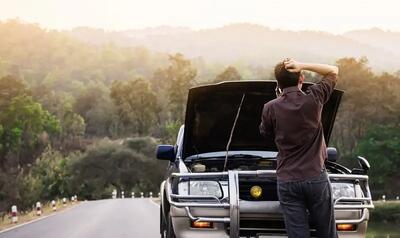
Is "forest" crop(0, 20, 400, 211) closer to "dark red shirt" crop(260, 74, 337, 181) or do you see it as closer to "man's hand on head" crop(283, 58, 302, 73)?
"dark red shirt" crop(260, 74, 337, 181)

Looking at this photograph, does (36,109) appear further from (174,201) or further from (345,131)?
(174,201)

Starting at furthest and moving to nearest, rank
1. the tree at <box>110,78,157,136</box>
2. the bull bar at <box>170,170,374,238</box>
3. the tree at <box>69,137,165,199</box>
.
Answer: the tree at <box>110,78,157,136</box> → the tree at <box>69,137,165,199</box> → the bull bar at <box>170,170,374,238</box>

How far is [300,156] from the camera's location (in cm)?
521

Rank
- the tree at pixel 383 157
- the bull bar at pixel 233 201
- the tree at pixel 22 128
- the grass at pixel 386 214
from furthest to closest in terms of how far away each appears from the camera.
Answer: the tree at pixel 22 128 → the tree at pixel 383 157 → the grass at pixel 386 214 → the bull bar at pixel 233 201

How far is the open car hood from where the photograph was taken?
299 inches

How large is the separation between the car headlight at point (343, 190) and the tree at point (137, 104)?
9628 cm

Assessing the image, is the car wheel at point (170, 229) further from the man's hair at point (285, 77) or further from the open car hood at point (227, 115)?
Result: the man's hair at point (285, 77)

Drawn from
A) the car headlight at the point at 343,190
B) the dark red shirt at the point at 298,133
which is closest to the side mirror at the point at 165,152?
the car headlight at the point at 343,190

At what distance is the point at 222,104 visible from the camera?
25.9 ft

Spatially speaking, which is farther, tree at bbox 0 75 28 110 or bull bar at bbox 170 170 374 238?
tree at bbox 0 75 28 110

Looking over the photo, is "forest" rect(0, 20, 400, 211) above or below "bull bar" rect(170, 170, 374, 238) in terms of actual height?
below

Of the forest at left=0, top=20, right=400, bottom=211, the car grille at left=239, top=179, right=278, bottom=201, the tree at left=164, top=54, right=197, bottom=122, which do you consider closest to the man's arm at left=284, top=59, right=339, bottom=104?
the car grille at left=239, top=179, right=278, bottom=201

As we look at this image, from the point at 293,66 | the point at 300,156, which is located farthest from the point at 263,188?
the point at 293,66

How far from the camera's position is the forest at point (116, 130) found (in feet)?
208
